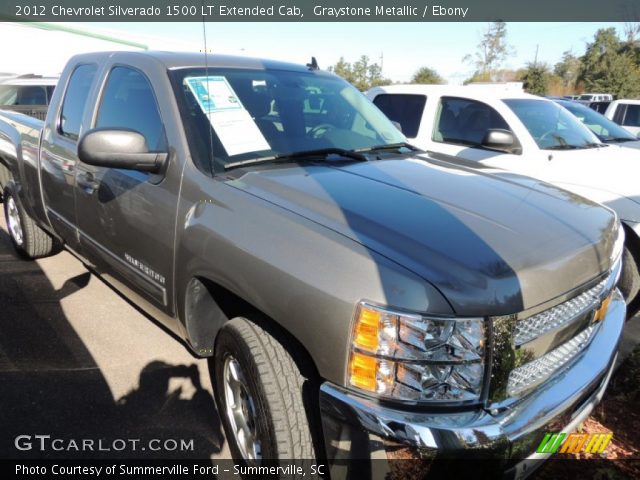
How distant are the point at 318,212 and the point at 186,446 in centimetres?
148

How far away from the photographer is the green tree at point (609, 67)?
2673 cm

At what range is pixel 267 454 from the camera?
187 cm

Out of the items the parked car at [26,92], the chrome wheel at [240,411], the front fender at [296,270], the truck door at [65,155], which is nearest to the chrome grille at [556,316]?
the front fender at [296,270]

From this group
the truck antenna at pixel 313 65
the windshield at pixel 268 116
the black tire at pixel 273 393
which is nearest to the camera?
the black tire at pixel 273 393

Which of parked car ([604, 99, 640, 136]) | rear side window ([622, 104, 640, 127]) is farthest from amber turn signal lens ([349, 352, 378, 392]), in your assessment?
rear side window ([622, 104, 640, 127])

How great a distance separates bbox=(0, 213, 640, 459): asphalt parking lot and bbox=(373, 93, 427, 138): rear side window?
324 centimetres

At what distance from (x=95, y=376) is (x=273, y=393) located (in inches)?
67.3

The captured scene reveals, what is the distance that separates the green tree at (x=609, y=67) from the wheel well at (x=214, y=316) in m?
30.9

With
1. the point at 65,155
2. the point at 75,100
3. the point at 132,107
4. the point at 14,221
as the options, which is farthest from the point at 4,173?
the point at 132,107

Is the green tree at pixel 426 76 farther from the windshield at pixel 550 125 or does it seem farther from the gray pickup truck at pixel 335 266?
the gray pickup truck at pixel 335 266

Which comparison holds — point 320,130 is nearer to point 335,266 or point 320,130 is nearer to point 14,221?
point 335,266

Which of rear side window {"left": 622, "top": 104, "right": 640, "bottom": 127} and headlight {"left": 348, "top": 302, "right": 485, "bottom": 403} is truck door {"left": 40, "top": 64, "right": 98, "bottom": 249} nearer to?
headlight {"left": 348, "top": 302, "right": 485, "bottom": 403}

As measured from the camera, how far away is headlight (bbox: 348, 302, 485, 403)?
1.49m

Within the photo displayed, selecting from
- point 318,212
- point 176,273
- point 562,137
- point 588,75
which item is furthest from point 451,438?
point 588,75
